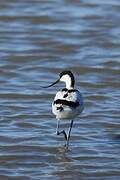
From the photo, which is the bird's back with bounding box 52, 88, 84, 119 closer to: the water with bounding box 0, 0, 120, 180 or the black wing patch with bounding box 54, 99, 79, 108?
the black wing patch with bounding box 54, 99, 79, 108

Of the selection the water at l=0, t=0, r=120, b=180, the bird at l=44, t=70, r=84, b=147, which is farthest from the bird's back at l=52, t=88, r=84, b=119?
the water at l=0, t=0, r=120, b=180

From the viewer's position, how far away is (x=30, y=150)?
10.1 meters

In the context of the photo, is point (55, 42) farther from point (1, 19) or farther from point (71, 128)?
point (71, 128)

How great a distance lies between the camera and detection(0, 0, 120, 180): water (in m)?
9.66

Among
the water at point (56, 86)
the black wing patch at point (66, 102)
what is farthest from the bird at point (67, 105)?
the water at point (56, 86)

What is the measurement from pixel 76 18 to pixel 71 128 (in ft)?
21.6

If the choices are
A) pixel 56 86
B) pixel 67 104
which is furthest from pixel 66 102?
pixel 56 86

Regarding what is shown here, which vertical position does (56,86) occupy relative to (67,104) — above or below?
below

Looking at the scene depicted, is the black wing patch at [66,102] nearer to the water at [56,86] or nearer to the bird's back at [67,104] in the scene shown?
the bird's back at [67,104]

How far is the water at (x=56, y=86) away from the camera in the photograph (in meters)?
9.66

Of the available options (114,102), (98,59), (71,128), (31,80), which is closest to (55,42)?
(98,59)

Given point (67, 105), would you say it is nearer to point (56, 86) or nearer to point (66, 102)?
point (66, 102)

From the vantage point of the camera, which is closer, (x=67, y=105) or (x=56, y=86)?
(x=67, y=105)

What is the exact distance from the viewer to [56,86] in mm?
12953
